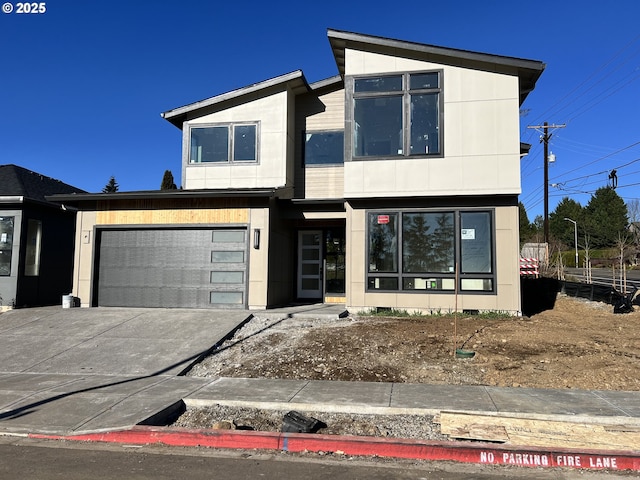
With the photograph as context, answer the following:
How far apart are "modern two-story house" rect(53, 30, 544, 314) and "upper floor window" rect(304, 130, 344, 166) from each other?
0.87 m

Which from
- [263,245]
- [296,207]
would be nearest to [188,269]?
[263,245]

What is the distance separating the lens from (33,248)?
14914mm

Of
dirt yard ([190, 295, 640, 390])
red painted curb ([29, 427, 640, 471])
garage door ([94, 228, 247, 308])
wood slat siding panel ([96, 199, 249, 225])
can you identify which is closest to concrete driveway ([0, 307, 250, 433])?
red painted curb ([29, 427, 640, 471])

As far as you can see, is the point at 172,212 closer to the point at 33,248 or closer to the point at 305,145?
the point at 305,145

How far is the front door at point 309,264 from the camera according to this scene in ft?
52.0

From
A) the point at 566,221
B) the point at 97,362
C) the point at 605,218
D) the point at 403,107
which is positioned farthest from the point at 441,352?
the point at 566,221

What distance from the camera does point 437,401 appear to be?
6523 mm

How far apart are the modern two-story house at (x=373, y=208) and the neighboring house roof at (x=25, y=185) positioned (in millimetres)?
1874

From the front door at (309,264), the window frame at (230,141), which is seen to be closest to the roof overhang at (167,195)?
the window frame at (230,141)

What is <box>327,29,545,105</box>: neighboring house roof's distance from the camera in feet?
39.8

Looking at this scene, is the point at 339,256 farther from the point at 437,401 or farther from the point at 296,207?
the point at 437,401

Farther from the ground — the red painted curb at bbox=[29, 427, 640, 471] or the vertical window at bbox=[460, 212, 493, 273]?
the vertical window at bbox=[460, 212, 493, 273]

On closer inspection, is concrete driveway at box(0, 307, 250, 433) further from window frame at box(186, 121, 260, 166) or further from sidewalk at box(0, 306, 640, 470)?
window frame at box(186, 121, 260, 166)

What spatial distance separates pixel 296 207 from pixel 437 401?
9.19 meters
